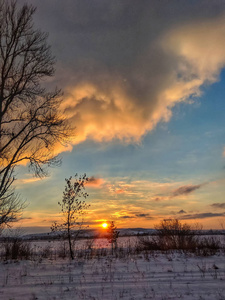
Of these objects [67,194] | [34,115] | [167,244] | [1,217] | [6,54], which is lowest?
[167,244]

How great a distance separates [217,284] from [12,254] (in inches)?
514

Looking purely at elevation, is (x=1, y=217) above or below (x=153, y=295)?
above

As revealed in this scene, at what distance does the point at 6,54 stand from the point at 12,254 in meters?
12.2

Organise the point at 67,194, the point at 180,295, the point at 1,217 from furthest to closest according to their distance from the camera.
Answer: the point at 67,194 → the point at 1,217 → the point at 180,295

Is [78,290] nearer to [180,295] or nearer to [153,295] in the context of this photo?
[153,295]

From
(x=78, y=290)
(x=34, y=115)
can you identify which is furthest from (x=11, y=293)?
(x=34, y=115)

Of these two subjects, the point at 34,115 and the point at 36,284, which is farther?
the point at 34,115

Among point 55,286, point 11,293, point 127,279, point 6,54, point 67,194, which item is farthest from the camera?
point 67,194

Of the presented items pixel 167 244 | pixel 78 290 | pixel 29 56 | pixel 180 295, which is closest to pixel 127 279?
pixel 78 290

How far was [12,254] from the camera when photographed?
51.2ft

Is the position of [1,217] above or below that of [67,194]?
below

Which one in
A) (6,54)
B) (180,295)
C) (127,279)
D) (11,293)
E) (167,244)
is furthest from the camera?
(167,244)

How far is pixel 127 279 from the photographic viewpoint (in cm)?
805

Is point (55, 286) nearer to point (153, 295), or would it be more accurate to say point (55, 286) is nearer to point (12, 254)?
point (153, 295)
